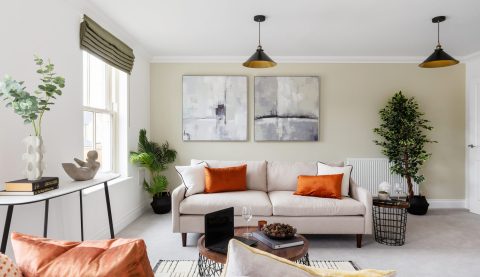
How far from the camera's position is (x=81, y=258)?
0.88m

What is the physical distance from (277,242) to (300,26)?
2622mm

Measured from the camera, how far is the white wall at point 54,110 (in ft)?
6.87

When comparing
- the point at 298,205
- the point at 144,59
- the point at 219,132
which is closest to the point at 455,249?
the point at 298,205

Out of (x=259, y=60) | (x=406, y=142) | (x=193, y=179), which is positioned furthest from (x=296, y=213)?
(x=406, y=142)

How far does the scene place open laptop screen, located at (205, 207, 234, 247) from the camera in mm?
2125

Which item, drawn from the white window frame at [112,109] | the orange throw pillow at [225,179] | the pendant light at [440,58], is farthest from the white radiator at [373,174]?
the white window frame at [112,109]

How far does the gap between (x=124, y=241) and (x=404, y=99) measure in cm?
486

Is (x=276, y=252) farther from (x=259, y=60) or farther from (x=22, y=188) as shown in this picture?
(x=259, y=60)

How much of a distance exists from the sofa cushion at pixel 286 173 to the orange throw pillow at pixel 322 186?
28 cm

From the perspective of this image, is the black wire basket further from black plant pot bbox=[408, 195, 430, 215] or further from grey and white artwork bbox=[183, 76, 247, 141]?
grey and white artwork bbox=[183, 76, 247, 141]

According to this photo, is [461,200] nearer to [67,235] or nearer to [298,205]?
[298,205]

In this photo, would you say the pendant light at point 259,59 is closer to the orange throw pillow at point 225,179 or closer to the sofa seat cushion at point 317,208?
the orange throw pillow at point 225,179

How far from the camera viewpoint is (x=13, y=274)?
0.87 m

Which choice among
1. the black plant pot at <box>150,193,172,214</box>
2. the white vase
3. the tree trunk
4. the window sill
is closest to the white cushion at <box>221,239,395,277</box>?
the white vase
